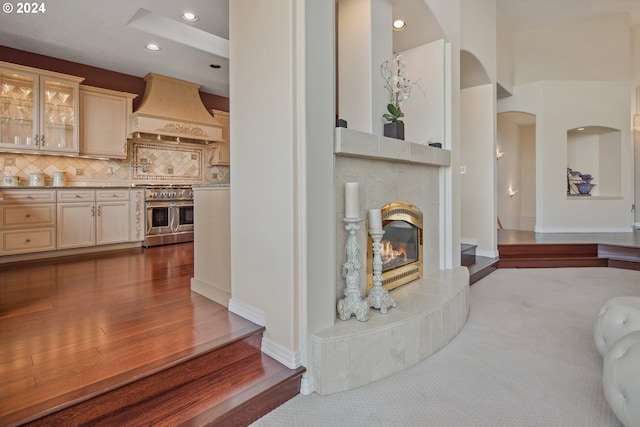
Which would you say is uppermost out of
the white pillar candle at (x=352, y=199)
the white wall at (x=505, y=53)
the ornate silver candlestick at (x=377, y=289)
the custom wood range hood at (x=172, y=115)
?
the white wall at (x=505, y=53)

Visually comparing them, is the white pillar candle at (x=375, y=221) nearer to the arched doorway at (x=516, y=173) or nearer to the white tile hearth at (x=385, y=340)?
the white tile hearth at (x=385, y=340)

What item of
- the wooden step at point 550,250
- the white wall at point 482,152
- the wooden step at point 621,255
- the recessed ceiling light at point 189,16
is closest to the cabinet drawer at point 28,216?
the recessed ceiling light at point 189,16

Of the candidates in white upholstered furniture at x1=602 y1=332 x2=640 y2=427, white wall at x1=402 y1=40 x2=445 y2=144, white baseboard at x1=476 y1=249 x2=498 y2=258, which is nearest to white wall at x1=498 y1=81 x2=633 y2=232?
white baseboard at x1=476 y1=249 x2=498 y2=258

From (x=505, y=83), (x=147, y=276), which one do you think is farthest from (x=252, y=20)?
(x=505, y=83)

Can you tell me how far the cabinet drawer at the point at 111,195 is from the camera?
445 centimetres

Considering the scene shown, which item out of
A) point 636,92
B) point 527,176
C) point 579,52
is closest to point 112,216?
point 579,52

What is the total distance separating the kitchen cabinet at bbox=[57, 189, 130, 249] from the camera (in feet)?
13.6

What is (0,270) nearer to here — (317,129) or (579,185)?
(317,129)

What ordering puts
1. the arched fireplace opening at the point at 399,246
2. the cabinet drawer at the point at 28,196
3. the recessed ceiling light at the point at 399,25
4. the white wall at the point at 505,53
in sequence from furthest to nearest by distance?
the white wall at the point at 505,53, the cabinet drawer at the point at 28,196, the recessed ceiling light at the point at 399,25, the arched fireplace opening at the point at 399,246

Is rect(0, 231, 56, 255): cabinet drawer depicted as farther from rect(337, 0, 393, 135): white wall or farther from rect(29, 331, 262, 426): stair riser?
rect(337, 0, 393, 135): white wall

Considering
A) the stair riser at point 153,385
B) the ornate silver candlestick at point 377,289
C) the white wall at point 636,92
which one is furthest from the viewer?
the white wall at point 636,92

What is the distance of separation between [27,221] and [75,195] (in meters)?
0.57

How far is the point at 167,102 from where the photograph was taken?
525 centimetres

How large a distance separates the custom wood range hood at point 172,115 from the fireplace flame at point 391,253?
4130 millimetres
